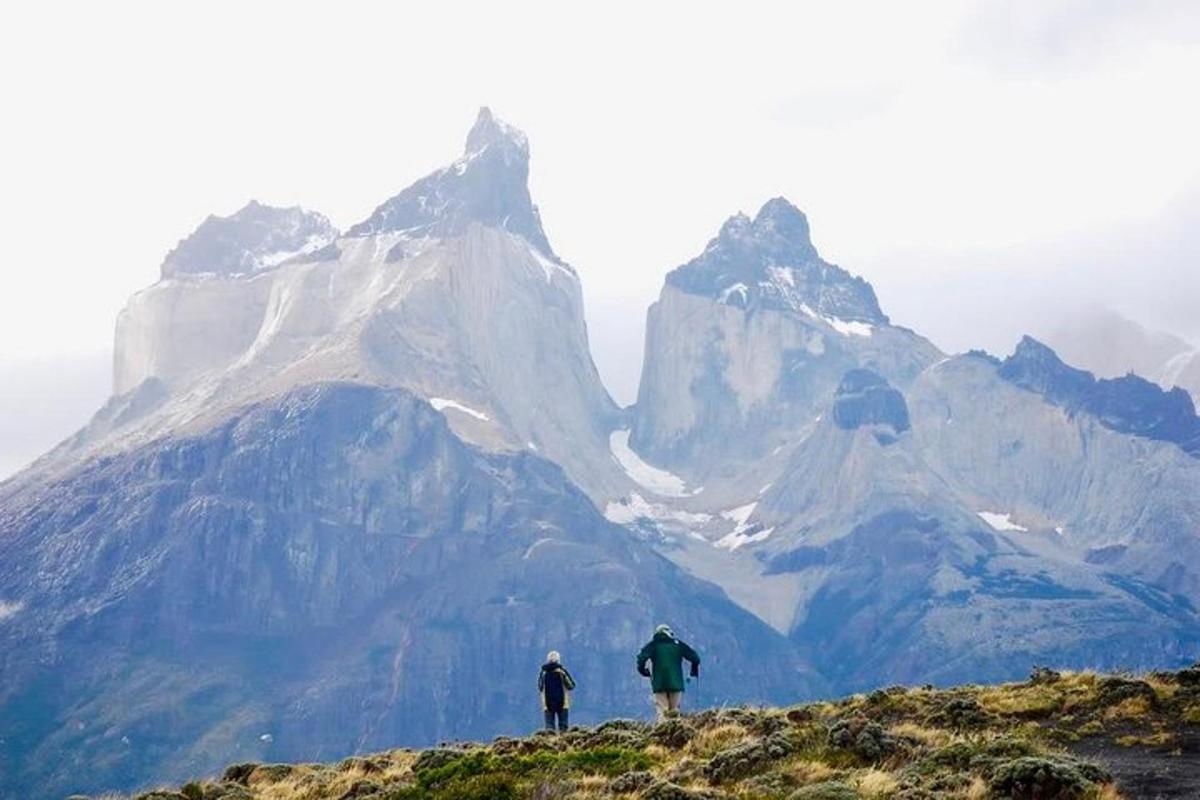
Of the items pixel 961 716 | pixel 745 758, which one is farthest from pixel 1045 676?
pixel 745 758

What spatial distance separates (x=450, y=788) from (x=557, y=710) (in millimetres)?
19580

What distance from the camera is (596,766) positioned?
31.0m

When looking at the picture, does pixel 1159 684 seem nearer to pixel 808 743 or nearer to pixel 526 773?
pixel 808 743

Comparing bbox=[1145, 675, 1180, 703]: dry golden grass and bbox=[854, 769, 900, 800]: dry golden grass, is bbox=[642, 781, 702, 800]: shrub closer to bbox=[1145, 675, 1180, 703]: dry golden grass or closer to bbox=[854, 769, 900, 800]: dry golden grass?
bbox=[854, 769, 900, 800]: dry golden grass

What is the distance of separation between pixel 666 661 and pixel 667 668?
0.24 metres

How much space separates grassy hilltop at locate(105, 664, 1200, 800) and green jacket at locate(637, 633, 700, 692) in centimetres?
428

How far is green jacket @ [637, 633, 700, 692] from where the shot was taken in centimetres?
→ 4556

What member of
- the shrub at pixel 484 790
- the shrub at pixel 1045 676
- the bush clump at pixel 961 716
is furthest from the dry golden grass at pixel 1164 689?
the shrub at pixel 484 790

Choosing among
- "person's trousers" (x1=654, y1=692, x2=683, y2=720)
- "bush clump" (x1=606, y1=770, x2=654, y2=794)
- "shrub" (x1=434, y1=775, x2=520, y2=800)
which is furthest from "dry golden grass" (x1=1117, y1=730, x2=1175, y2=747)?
"person's trousers" (x1=654, y1=692, x2=683, y2=720)

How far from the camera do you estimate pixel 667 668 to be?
4562 centimetres

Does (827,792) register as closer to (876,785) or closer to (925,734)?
(876,785)

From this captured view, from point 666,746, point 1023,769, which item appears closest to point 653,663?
point 666,746

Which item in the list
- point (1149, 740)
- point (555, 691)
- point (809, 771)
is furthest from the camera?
point (555, 691)

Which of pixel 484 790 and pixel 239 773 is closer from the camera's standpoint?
pixel 484 790
